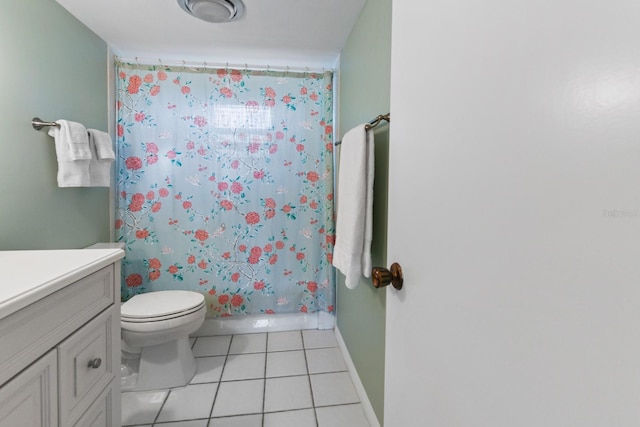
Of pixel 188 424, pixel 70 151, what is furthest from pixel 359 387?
pixel 70 151

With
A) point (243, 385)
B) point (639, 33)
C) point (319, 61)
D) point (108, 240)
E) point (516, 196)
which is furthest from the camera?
point (319, 61)

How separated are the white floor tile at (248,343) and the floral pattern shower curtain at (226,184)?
19cm

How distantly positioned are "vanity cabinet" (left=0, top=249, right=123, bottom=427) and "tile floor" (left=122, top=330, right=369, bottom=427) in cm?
57

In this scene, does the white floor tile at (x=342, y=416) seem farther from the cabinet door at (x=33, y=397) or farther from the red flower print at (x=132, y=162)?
the red flower print at (x=132, y=162)

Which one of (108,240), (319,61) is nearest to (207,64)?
(319,61)

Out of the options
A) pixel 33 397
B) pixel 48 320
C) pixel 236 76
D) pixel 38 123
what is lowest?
pixel 33 397

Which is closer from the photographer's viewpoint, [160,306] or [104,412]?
[104,412]

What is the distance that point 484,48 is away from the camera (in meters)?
0.43

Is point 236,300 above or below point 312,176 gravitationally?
below

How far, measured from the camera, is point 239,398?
159 centimetres

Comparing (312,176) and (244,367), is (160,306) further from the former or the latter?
(312,176)

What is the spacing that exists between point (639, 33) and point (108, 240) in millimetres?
2487

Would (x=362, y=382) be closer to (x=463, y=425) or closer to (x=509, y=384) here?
(x=463, y=425)

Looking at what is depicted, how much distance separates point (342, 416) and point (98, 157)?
Result: 1.93m
